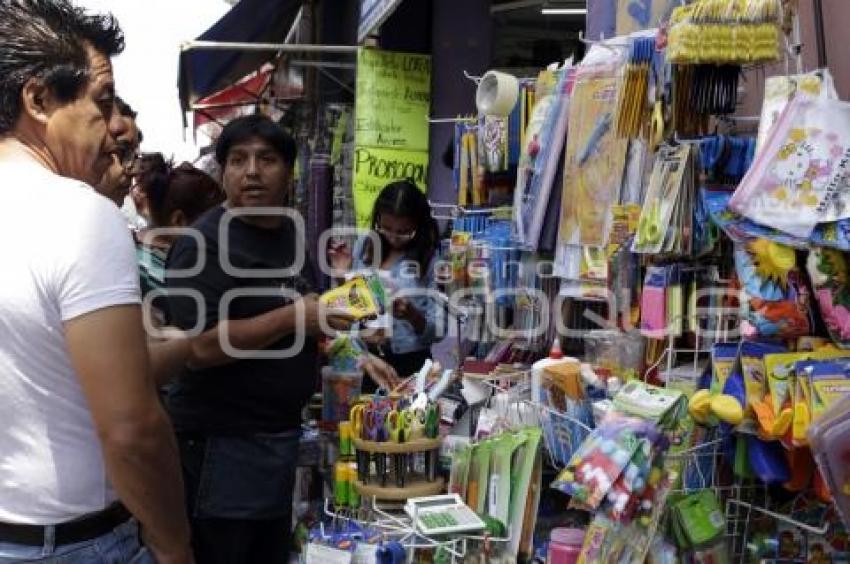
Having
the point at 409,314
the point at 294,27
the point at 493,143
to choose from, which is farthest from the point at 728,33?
the point at 294,27

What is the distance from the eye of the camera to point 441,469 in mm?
2426

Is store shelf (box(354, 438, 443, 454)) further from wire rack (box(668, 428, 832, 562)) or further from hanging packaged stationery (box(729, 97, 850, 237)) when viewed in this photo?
hanging packaged stationery (box(729, 97, 850, 237))

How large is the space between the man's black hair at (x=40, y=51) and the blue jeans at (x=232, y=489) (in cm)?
135

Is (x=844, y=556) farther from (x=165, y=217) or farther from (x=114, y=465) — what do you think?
(x=165, y=217)

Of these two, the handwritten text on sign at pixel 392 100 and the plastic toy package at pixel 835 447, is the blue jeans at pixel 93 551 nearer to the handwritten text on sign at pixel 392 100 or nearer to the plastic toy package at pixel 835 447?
the plastic toy package at pixel 835 447

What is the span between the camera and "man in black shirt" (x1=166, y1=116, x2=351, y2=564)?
249 cm

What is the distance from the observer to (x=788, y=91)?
5.67ft

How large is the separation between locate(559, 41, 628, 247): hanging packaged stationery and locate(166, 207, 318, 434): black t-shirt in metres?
0.90

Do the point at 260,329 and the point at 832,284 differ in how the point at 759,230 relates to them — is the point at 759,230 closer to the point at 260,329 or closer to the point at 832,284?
the point at 832,284

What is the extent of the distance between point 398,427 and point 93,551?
0.94m

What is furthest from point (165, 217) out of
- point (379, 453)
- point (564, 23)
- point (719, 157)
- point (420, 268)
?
point (564, 23)

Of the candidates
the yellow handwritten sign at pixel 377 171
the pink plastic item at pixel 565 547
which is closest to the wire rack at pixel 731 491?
the pink plastic item at pixel 565 547

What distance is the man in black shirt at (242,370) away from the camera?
2490 millimetres

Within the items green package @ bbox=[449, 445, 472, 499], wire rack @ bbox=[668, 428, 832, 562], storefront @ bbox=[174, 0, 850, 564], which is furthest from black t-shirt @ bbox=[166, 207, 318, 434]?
wire rack @ bbox=[668, 428, 832, 562]
